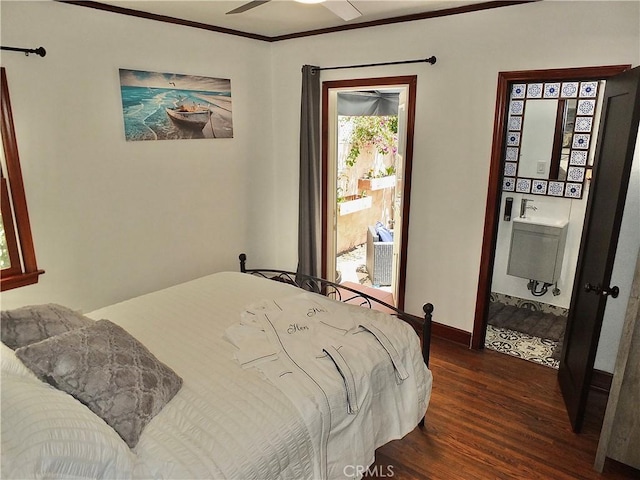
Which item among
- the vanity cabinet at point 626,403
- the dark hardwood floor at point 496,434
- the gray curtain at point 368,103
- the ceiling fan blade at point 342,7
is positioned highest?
the ceiling fan blade at point 342,7

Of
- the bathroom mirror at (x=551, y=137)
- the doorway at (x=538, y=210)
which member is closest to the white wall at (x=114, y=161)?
the doorway at (x=538, y=210)

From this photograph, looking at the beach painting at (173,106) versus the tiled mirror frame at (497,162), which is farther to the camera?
the beach painting at (173,106)

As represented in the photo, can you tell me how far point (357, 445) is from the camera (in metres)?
1.92

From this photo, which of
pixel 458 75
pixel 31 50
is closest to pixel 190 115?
pixel 31 50

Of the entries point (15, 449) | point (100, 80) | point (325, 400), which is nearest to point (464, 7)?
point (100, 80)

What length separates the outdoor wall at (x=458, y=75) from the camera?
106 inches

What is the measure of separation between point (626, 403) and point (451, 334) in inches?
57.8

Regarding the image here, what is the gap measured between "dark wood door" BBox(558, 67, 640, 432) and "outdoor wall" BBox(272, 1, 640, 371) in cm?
38

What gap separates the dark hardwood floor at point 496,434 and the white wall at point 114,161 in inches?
87.5

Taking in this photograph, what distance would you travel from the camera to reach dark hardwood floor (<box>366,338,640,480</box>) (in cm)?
229

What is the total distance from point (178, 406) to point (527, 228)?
3522mm

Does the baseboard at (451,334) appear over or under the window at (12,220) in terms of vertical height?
under

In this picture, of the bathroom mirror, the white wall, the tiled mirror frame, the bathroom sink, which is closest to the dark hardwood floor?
the tiled mirror frame

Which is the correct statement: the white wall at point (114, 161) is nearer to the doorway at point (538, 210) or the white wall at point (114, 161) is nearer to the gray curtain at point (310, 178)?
the gray curtain at point (310, 178)
